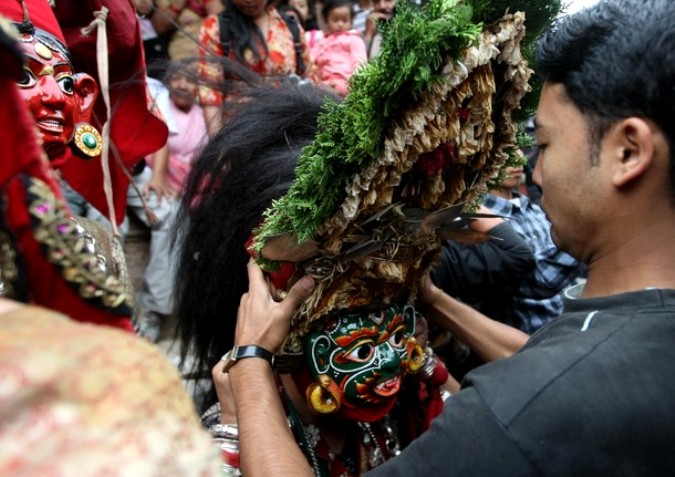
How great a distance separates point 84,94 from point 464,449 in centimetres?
132

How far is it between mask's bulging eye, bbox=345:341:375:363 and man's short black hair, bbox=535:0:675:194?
0.76 meters

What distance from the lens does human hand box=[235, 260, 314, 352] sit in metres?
1.60

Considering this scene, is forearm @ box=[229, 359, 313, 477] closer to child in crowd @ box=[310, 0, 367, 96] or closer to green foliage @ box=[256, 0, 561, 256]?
green foliage @ box=[256, 0, 561, 256]

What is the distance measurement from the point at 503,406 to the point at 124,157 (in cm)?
149

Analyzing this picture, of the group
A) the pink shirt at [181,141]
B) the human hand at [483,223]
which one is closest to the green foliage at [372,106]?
the human hand at [483,223]

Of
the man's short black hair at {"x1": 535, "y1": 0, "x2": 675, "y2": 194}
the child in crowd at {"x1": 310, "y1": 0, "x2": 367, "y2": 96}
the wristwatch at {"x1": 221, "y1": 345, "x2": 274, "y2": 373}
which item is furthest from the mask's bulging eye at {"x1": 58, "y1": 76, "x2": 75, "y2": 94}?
the child in crowd at {"x1": 310, "y1": 0, "x2": 367, "y2": 96}

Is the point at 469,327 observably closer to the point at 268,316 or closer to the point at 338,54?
the point at 268,316

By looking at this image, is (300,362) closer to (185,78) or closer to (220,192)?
(220,192)

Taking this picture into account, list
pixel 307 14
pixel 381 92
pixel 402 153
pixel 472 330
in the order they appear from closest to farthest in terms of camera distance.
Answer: pixel 381 92, pixel 402 153, pixel 472 330, pixel 307 14

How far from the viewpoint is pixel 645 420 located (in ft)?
3.51

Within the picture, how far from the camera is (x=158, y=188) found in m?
3.33

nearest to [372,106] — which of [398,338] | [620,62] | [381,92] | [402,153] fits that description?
[381,92]

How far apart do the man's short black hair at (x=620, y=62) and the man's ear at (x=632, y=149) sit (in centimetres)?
2

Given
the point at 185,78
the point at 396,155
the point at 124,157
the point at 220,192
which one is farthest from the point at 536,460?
the point at 185,78
